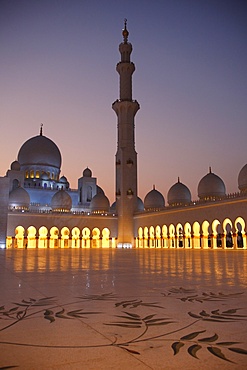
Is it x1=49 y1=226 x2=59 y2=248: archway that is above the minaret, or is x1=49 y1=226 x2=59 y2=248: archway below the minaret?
below

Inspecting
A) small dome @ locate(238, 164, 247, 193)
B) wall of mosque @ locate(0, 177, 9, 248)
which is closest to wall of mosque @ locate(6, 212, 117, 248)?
wall of mosque @ locate(0, 177, 9, 248)

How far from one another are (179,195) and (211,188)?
141 inches

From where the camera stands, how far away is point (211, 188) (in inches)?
989

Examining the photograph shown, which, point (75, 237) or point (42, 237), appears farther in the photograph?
point (75, 237)

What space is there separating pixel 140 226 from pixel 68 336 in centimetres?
2762

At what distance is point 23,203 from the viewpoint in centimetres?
2886

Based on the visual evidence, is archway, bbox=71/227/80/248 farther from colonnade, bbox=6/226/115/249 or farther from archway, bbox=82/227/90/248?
archway, bbox=82/227/90/248

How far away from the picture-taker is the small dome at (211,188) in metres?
25.1

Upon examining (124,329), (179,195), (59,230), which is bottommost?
(124,329)

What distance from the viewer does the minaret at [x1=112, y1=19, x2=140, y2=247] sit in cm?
2862

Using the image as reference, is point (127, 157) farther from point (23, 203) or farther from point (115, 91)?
point (23, 203)

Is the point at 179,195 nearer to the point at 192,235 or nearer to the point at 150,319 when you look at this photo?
the point at 192,235

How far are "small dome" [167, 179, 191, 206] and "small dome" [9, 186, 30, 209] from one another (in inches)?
463

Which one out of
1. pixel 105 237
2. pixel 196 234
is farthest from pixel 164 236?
pixel 105 237
